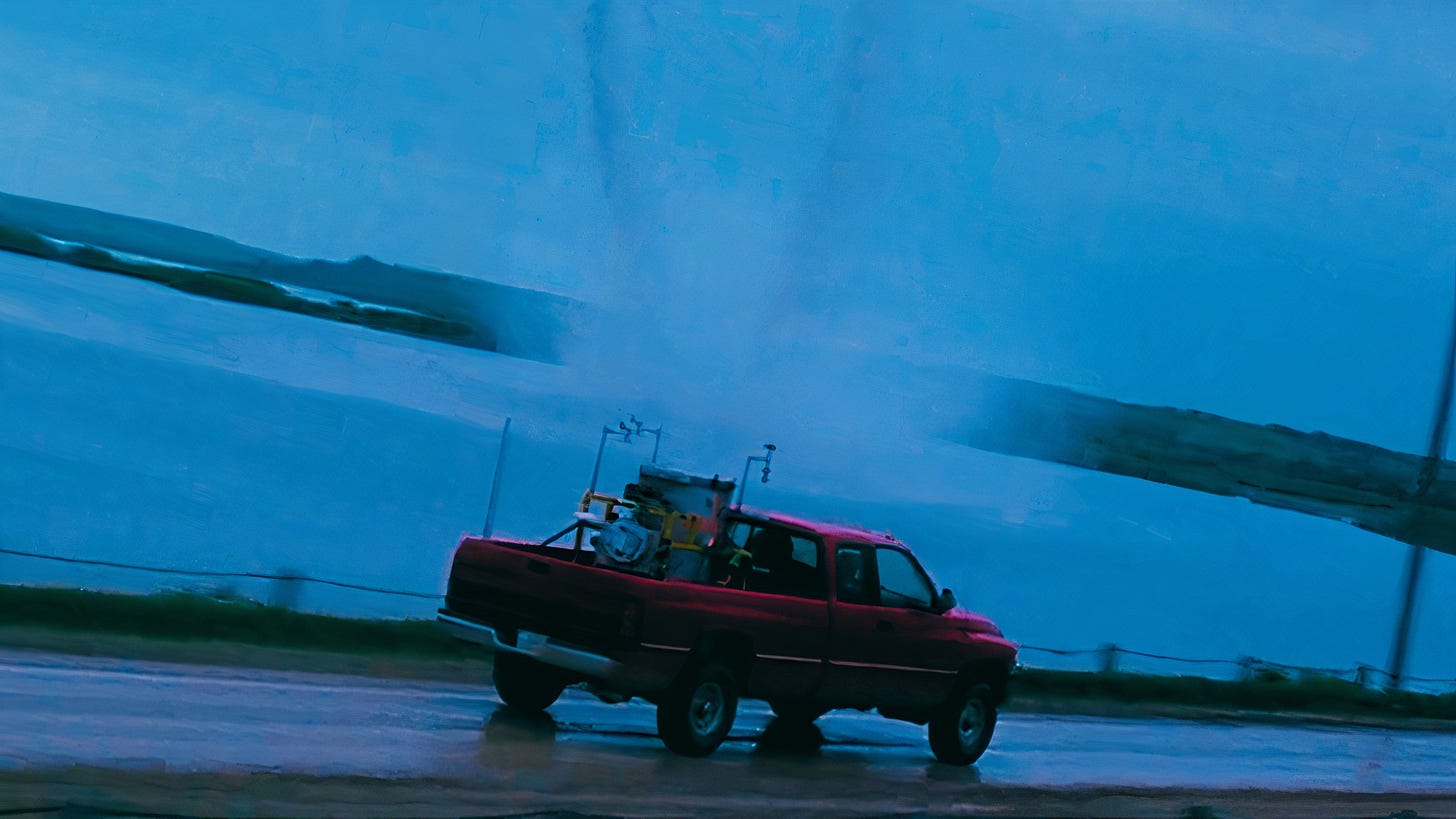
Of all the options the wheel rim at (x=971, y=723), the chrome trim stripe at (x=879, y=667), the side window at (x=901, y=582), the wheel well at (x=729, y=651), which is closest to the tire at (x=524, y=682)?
the wheel well at (x=729, y=651)

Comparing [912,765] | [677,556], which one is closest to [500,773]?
[677,556]

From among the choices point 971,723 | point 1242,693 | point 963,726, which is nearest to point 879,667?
point 963,726

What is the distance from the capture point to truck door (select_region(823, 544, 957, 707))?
13.5 metres

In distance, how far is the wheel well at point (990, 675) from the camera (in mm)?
14820

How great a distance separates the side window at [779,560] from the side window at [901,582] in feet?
2.50

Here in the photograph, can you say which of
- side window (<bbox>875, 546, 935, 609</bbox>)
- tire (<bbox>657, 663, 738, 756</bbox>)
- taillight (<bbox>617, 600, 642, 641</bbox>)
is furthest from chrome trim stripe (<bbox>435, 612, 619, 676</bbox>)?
side window (<bbox>875, 546, 935, 609</bbox>)

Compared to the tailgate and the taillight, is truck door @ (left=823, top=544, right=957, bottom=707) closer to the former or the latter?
the taillight

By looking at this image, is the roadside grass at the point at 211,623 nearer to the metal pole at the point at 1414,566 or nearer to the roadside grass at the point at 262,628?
the roadside grass at the point at 262,628

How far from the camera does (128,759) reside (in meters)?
9.19

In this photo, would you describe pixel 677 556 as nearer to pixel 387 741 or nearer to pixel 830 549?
pixel 830 549

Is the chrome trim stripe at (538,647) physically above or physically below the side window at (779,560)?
below

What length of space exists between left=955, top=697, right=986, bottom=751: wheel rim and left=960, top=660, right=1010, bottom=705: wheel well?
196mm

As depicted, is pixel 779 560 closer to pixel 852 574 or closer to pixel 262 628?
pixel 852 574

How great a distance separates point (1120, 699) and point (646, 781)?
53.3 feet
